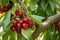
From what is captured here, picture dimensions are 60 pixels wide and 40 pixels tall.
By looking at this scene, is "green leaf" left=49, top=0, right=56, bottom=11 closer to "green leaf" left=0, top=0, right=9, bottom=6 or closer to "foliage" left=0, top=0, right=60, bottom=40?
"foliage" left=0, top=0, right=60, bottom=40

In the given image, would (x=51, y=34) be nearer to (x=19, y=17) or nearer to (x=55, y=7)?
(x=55, y=7)

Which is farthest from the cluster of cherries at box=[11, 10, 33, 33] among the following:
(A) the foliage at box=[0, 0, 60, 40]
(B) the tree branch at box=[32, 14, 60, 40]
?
(B) the tree branch at box=[32, 14, 60, 40]

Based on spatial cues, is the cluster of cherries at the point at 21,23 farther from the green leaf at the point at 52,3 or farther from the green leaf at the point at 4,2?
the green leaf at the point at 52,3

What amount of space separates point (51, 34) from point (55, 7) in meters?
0.23

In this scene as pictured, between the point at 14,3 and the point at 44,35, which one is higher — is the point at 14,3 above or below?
above

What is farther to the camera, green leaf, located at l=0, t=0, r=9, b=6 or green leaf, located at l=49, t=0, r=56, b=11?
green leaf, located at l=49, t=0, r=56, b=11

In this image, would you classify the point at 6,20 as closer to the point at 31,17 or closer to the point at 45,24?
the point at 31,17

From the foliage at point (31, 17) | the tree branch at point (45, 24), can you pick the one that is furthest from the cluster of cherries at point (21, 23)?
the tree branch at point (45, 24)

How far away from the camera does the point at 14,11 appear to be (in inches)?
44.0

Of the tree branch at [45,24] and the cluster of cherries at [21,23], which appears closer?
the cluster of cherries at [21,23]

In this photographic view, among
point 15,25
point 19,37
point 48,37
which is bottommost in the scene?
point 48,37

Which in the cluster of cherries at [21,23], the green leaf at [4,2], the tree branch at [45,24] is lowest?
the tree branch at [45,24]

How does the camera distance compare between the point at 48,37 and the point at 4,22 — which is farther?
the point at 48,37

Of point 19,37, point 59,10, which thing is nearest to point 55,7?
point 59,10
